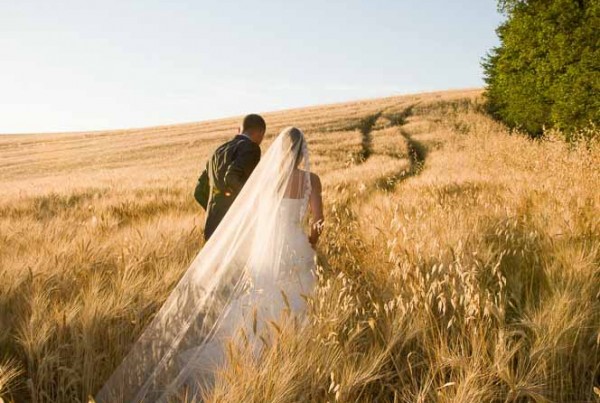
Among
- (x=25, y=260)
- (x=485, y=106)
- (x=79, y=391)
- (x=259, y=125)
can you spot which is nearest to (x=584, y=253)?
(x=259, y=125)

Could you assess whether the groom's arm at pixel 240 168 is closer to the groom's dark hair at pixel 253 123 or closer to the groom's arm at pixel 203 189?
the groom's dark hair at pixel 253 123

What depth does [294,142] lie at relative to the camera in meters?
3.30

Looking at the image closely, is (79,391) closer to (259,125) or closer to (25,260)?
(25,260)

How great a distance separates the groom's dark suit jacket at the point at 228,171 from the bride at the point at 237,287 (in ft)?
3.49

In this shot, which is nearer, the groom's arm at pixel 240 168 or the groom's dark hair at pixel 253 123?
the groom's arm at pixel 240 168

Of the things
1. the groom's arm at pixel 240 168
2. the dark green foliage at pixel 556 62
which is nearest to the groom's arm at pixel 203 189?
the groom's arm at pixel 240 168

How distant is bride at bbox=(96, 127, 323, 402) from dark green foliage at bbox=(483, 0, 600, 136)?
406 inches

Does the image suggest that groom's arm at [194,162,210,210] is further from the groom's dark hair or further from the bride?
the bride

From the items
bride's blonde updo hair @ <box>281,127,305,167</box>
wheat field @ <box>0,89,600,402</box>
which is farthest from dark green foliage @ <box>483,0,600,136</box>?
bride's blonde updo hair @ <box>281,127,305,167</box>

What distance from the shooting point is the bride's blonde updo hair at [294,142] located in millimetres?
3299

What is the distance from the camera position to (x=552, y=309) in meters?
2.37

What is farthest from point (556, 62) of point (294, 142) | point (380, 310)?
point (380, 310)

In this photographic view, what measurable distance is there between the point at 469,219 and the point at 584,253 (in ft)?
3.48

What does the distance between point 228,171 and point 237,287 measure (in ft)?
5.52
